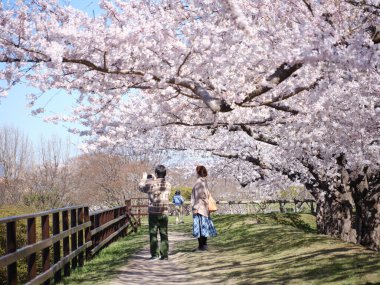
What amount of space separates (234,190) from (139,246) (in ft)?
124

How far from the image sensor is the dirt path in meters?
8.32

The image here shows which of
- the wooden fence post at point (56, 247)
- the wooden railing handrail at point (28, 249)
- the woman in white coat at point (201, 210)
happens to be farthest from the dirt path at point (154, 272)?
the wooden railing handrail at point (28, 249)

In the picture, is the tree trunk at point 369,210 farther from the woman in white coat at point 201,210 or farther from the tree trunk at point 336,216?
the woman in white coat at point 201,210

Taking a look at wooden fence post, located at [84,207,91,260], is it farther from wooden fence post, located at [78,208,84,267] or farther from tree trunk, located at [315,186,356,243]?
tree trunk, located at [315,186,356,243]

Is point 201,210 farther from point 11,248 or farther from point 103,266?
point 11,248

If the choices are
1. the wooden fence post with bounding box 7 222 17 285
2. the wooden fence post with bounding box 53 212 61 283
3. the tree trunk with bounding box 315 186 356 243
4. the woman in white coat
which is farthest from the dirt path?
the tree trunk with bounding box 315 186 356 243

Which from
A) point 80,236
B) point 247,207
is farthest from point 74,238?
point 247,207

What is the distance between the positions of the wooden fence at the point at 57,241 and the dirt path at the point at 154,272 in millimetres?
894

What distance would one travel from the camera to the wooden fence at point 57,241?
5.75 meters

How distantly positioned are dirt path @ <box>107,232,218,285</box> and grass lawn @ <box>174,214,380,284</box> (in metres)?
0.24

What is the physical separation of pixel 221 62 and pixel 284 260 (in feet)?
12.4

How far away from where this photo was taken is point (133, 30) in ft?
24.0

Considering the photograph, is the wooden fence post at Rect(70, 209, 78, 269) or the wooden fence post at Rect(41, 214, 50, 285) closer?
the wooden fence post at Rect(41, 214, 50, 285)

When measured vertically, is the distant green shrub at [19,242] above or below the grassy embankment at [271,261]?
above
